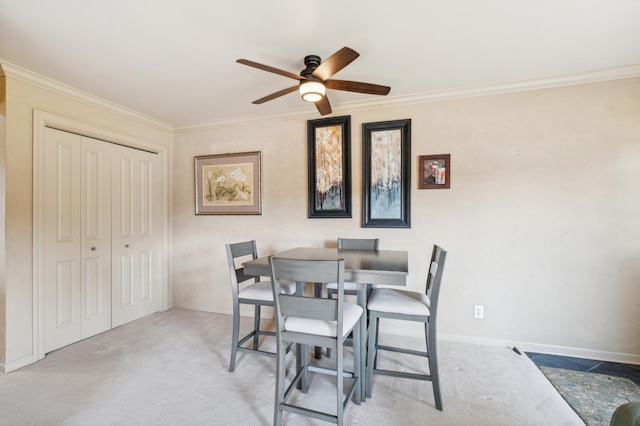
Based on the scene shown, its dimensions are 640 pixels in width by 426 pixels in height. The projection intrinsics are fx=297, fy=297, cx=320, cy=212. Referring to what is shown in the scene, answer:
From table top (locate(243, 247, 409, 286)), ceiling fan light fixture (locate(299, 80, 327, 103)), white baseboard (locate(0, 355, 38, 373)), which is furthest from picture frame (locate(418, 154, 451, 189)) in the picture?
white baseboard (locate(0, 355, 38, 373))

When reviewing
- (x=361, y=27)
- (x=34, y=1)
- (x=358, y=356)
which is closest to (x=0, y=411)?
(x=358, y=356)

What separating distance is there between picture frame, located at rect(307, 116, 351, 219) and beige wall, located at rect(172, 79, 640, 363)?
0.11 m

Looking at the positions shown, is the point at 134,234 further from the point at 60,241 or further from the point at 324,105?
the point at 324,105

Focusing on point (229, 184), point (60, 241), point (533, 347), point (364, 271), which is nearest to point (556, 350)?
point (533, 347)

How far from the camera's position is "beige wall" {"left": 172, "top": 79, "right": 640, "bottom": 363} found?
2477 mm

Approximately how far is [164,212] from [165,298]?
1.10 m

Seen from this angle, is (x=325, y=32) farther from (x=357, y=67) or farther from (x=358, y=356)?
(x=358, y=356)

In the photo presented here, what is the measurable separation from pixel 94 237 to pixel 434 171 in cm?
347

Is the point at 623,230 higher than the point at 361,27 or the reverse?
the reverse

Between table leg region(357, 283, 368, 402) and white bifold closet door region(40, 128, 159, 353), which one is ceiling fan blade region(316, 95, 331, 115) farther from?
white bifold closet door region(40, 128, 159, 353)

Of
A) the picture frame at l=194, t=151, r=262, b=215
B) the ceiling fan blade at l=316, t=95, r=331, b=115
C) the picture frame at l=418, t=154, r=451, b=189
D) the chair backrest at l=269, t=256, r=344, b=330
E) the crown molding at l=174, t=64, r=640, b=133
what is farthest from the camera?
the picture frame at l=194, t=151, r=262, b=215

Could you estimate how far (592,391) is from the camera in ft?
6.73

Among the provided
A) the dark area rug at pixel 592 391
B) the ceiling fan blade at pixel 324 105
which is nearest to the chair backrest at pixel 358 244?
the ceiling fan blade at pixel 324 105

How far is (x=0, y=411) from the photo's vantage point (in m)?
1.87
